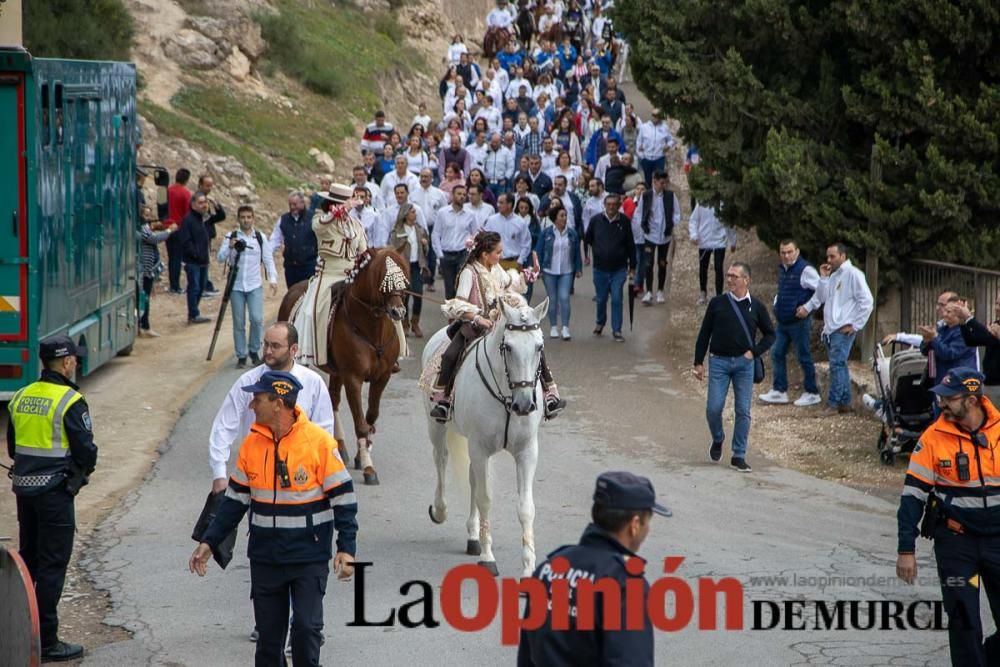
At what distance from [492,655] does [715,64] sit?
11216 millimetres

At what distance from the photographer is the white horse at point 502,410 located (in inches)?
391

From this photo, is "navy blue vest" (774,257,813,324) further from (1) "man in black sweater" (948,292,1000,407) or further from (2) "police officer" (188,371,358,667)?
(2) "police officer" (188,371,358,667)

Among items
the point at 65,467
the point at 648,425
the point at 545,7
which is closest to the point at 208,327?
→ the point at 648,425

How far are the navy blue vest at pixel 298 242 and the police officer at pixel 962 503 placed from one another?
11.7 meters

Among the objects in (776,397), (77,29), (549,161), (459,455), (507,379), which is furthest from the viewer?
(77,29)

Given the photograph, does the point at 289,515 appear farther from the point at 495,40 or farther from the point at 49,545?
the point at 495,40

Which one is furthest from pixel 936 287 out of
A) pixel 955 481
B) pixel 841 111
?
pixel 955 481

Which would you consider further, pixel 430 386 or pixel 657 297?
pixel 657 297

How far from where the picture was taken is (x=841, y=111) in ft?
58.6

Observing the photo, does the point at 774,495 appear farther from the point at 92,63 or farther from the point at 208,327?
the point at 208,327

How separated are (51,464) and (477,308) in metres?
3.70

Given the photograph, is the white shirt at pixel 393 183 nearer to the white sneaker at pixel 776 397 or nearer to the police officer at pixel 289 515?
the white sneaker at pixel 776 397

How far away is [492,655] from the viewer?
8781 millimetres

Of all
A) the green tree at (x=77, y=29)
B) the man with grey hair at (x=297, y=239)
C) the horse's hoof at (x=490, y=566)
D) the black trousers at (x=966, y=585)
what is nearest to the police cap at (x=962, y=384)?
the black trousers at (x=966, y=585)
